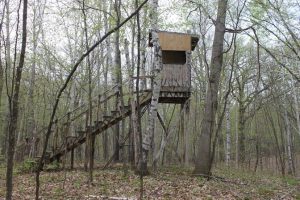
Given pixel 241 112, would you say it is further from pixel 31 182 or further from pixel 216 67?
pixel 31 182

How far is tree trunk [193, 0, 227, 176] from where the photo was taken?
1370 centimetres

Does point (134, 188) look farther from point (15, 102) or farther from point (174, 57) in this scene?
point (174, 57)

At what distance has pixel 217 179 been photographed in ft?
43.7

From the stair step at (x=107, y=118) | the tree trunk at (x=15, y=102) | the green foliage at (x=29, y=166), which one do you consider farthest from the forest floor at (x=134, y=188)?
the tree trunk at (x=15, y=102)

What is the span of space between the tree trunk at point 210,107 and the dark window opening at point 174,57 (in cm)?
424

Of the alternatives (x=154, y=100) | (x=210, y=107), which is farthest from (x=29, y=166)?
(x=210, y=107)

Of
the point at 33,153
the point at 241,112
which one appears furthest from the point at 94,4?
the point at 241,112

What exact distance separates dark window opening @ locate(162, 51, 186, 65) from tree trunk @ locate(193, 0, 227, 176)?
424cm

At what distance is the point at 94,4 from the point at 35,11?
6.83 meters

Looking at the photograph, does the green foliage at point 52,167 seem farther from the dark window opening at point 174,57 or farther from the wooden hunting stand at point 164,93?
the dark window opening at point 174,57

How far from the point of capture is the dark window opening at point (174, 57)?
18438mm

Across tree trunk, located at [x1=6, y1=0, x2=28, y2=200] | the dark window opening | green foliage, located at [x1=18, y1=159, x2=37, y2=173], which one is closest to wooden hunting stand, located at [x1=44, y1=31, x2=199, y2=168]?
green foliage, located at [x1=18, y1=159, x2=37, y2=173]

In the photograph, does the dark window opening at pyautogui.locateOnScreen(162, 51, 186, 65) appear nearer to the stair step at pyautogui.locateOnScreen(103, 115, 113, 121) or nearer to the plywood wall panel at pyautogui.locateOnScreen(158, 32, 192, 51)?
the plywood wall panel at pyautogui.locateOnScreen(158, 32, 192, 51)

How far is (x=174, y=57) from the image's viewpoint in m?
18.5
